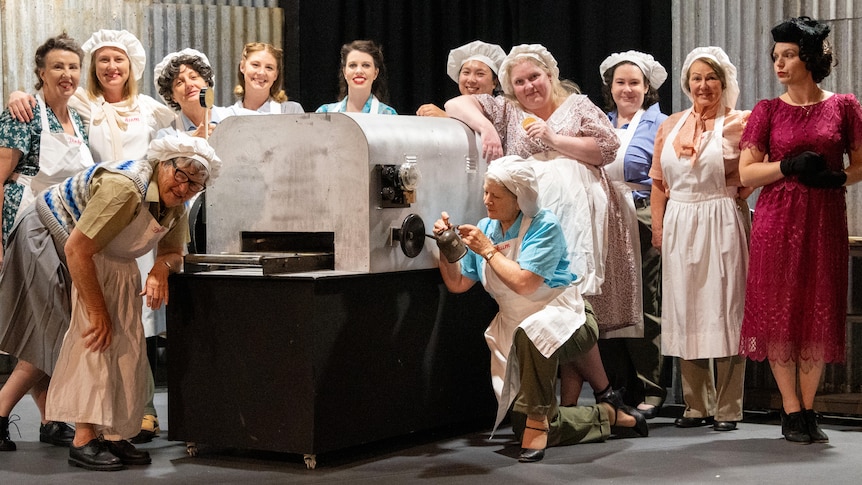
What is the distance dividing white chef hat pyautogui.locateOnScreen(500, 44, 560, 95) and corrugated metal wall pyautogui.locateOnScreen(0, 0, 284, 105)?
101 inches

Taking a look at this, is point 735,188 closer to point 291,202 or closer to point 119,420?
point 291,202

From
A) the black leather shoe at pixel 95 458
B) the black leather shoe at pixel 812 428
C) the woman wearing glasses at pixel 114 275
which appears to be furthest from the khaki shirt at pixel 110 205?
the black leather shoe at pixel 812 428

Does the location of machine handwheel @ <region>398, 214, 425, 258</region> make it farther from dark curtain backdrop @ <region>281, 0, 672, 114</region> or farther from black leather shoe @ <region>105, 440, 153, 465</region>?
dark curtain backdrop @ <region>281, 0, 672, 114</region>

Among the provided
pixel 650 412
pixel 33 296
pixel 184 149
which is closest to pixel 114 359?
pixel 33 296

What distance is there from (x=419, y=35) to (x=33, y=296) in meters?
3.28

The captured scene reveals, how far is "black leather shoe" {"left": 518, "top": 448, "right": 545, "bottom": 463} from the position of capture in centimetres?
429

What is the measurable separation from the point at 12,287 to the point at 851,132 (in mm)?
3205

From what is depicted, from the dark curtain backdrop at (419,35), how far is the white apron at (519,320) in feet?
8.02

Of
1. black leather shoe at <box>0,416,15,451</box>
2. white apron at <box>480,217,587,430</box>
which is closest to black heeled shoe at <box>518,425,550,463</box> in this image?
white apron at <box>480,217,587,430</box>

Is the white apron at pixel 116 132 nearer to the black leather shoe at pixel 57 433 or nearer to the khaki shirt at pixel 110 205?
the khaki shirt at pixel 110 205

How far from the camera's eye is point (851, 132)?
4.60 metres

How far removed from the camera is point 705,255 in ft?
16.0

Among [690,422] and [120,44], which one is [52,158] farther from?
[690,422]

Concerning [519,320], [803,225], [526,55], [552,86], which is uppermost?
[526,55]
